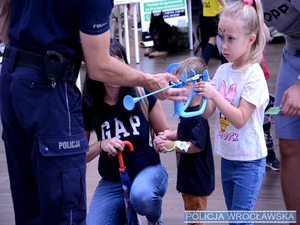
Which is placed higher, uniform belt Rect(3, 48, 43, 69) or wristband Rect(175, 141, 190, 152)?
uniform belt Rect(3, 48, 43, 69)

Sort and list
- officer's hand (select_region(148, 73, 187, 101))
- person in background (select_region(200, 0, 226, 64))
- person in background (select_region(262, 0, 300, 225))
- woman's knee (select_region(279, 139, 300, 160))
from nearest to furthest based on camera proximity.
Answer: officer's hand (select_region(148, 73, 187, 101)) < person in background (select_region(262, 0, 300, 225)) < woman's knee (select_region(279, 139, 300, 160)) < person in background (select_region(200, 0, 226, 64))

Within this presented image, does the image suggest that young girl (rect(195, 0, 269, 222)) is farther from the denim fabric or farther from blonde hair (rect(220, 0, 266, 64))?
the denim fabric

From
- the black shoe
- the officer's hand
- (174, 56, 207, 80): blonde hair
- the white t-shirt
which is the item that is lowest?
the black shoe

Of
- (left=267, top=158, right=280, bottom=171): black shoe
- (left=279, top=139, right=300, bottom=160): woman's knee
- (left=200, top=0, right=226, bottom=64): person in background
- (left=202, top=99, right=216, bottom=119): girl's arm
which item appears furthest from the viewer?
(left=200, top=0, right=226, bottom=64): person in background

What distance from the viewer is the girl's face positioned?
312 centimetres

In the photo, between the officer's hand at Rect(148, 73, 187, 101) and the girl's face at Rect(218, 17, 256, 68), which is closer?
the officer's hand at Rect(148, 73, 187, 101)

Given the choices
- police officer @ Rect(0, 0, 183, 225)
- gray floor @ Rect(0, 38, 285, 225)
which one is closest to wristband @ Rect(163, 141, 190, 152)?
police officer @ Rect(0, 0, 183, 225)

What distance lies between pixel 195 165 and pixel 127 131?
40 centimetres

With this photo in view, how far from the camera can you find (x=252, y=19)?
123 inches

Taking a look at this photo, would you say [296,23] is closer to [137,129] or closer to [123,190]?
[137,129]

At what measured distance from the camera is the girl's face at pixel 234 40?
3.12 m

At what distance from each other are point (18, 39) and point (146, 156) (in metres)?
1.20

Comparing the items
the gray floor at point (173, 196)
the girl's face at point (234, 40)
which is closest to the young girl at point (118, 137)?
the girl's face at point (234, 40)

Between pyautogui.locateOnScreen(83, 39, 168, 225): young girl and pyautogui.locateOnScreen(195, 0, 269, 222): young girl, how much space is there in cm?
45
